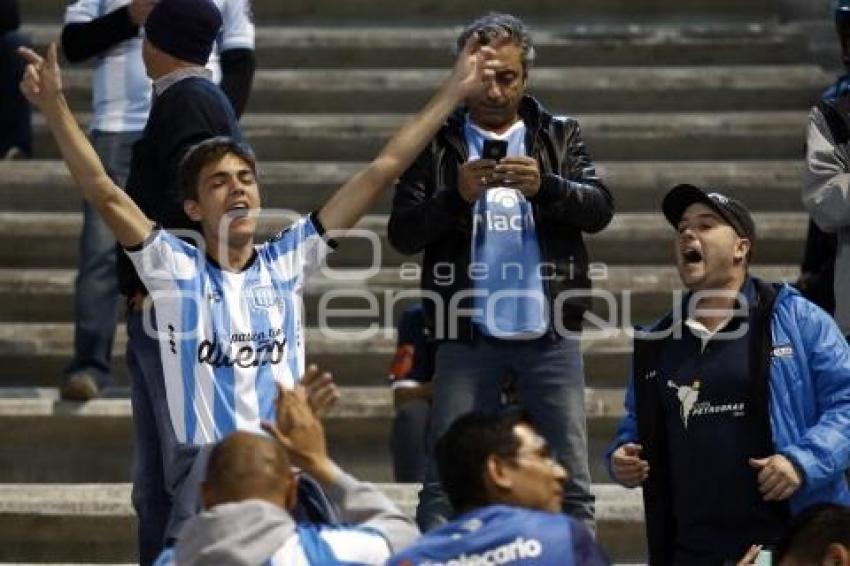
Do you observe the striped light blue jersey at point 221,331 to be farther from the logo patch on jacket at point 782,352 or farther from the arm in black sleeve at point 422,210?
the logo patch on jacket at point 782,352

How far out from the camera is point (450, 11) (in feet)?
39.8

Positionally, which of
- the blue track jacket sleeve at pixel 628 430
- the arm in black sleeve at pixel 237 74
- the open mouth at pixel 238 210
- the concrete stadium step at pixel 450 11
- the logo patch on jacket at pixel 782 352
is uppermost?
the concrete stadium step at pixel 450 11

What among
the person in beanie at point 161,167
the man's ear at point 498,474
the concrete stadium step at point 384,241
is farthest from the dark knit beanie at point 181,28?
the concrete stadium step at point 384,241

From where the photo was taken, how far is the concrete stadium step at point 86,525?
8023 mm

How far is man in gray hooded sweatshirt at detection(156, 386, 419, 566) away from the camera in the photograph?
17.5 feet

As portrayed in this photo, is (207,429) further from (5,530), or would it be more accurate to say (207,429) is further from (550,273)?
(5,530)

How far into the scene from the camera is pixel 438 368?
729 cm

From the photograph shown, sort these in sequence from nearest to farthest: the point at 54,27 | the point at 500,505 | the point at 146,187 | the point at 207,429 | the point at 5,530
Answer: the point at 500,505 < the point at 207,429 < the point at 146,187 < the point at 5,530 < the point at 54,27

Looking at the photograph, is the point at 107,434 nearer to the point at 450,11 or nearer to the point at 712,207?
the point at 712,207

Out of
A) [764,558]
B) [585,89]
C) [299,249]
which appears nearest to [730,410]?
[764,558]

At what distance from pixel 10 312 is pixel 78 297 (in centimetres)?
102

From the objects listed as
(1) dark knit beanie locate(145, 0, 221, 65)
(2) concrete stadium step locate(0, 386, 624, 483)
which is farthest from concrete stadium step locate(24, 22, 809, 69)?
(1) dark knit beanie locate(145, 0, 221, 65)

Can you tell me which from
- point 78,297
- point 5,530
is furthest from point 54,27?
point 5,530

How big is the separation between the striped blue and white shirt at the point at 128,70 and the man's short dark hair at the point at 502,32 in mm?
1721
